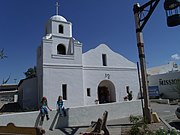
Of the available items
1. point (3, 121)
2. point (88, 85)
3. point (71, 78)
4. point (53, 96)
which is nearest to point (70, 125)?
point (3, 121)

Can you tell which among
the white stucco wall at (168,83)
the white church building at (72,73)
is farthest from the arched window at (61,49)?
the white stucco wall at (168,83)

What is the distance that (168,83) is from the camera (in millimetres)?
27641

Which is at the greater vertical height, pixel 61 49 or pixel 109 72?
pixel 61 49

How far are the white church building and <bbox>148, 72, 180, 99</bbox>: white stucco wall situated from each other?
794cm

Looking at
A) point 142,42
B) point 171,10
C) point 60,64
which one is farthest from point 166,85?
point 171,10

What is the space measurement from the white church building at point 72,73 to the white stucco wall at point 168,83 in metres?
7.94

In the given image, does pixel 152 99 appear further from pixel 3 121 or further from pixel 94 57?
pixel 3 121

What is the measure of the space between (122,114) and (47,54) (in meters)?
9.17

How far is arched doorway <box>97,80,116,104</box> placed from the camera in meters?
21.2

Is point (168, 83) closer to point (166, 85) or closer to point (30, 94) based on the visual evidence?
point (166, 85)

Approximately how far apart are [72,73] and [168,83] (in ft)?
58.2

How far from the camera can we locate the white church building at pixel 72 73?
1667 centimetres

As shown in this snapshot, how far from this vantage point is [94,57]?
20.2m

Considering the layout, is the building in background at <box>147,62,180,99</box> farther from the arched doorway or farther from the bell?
the bell
